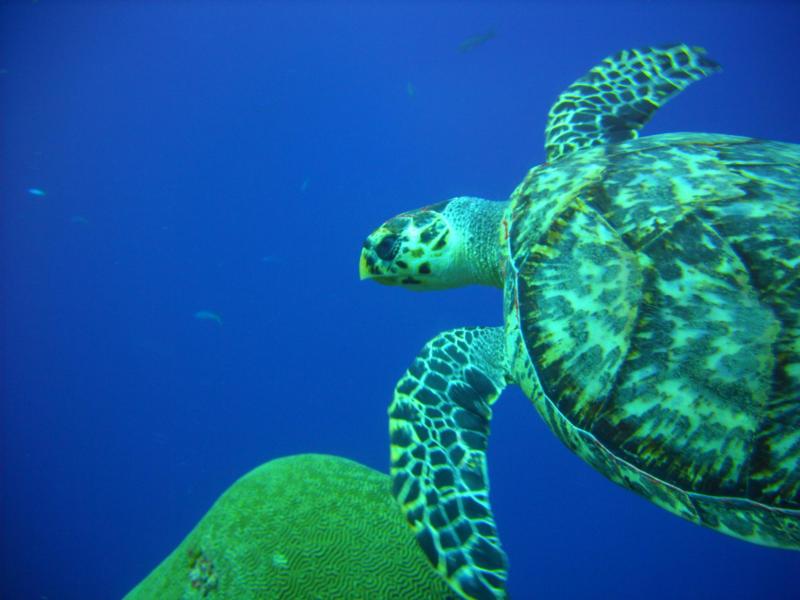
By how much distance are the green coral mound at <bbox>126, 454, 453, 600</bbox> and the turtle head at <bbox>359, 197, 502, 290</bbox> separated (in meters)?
1.48

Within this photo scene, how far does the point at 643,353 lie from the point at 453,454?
1.00m

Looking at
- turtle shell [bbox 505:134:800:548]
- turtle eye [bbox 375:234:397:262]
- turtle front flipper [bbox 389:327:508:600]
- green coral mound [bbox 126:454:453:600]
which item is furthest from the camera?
turtle eye [bbox 375:234:397:262]

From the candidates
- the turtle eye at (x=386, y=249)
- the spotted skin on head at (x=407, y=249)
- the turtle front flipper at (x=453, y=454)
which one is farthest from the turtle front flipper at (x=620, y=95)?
the turtle front flipper at (x=453, y=454)

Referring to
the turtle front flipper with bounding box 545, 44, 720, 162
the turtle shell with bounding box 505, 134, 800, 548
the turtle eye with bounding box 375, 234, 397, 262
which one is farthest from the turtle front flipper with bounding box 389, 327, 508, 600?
the turtle front flipper with bounding box 545, 44, 720, 162

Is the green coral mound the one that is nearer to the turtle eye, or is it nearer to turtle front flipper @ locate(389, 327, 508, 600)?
turtle front flipper @ locate(389, 327, 508, 600)

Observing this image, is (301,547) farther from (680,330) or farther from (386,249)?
(680,330)

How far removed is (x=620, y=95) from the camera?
3.72 metres

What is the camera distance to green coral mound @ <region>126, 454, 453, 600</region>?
2561 mm

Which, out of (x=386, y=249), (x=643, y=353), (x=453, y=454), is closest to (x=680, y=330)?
(x=643, y=353)

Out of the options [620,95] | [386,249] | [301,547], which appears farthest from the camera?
[620,95]

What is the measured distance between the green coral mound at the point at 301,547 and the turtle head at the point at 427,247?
4.86ft

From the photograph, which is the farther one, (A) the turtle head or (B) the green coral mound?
(A) the turtle head

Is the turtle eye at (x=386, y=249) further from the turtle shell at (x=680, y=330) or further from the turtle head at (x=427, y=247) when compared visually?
the turtle shell at (x=680, y=330)

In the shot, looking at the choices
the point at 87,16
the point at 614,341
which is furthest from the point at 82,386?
the point at 614,341
